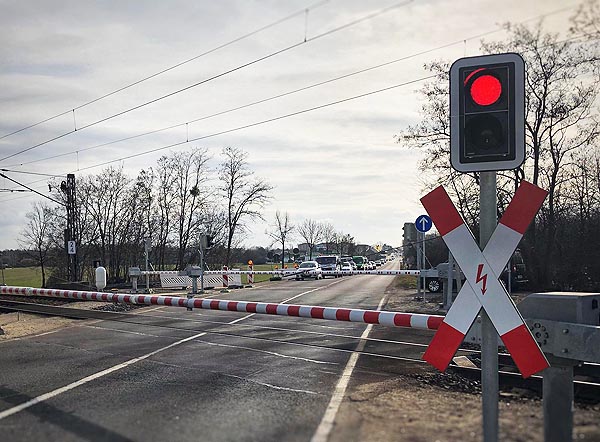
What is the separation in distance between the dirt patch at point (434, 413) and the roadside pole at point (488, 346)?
27.1 inches

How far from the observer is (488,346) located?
153 inches

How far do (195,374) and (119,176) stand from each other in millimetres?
41037

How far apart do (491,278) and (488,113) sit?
1.13m

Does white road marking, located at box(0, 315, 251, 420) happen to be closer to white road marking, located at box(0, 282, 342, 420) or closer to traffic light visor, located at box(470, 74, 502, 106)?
white road marking, located at box(0, 282, 342, 420)

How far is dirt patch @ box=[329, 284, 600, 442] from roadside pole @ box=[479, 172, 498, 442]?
687 millimetres

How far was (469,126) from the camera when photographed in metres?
4.02

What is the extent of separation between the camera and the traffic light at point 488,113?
3.91 m

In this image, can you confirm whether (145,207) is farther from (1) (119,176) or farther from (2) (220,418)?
(2) (220,418)

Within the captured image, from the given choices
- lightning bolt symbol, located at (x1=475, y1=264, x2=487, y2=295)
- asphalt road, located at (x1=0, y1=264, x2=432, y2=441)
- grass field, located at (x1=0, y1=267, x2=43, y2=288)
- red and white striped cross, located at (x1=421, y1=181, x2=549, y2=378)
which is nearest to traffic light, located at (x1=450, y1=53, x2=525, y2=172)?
red and white striped cross, located at (x1=421, y1=181, x2=549, y2=378)

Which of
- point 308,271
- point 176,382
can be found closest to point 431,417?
point 176,382

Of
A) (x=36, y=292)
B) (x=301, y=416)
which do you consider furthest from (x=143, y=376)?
(x=36, y=292)

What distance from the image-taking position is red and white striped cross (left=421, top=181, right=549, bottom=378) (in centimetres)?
382

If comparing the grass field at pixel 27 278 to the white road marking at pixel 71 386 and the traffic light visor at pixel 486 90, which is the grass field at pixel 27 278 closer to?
Answer: the white road marking at pixel 71 386

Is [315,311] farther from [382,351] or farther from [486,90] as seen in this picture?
[486,90]
